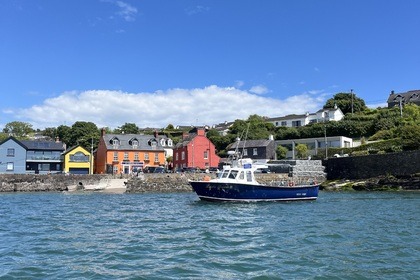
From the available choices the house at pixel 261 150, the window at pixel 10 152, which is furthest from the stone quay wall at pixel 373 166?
the window at pixel 10 152

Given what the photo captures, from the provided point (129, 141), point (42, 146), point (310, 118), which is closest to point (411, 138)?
point (129, 141)

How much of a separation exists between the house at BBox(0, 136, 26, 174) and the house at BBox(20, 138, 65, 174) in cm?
87

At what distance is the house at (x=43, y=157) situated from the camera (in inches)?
2667

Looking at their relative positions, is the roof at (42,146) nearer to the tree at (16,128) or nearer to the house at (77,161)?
the house at (77,161)

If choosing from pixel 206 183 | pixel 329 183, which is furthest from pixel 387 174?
pixel 206 183

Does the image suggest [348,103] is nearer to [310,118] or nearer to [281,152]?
[310,118]

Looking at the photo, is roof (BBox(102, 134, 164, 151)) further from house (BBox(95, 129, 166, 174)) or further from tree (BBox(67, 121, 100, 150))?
tree (BBox(67, 121, 100, 150))

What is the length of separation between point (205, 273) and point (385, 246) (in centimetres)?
739

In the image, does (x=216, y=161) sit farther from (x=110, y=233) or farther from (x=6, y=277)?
(x=6, y=277)

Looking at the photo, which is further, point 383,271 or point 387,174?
point 387,174

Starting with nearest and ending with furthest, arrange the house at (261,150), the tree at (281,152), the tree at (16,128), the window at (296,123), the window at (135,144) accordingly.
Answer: the window at (135,144) < the house at (261,150) < the tree at (281,152) < the window at (296,123) < the tree at (16,128)

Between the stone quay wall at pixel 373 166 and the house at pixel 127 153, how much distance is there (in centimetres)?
2911

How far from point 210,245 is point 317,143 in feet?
214

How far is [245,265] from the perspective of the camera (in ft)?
40.6
